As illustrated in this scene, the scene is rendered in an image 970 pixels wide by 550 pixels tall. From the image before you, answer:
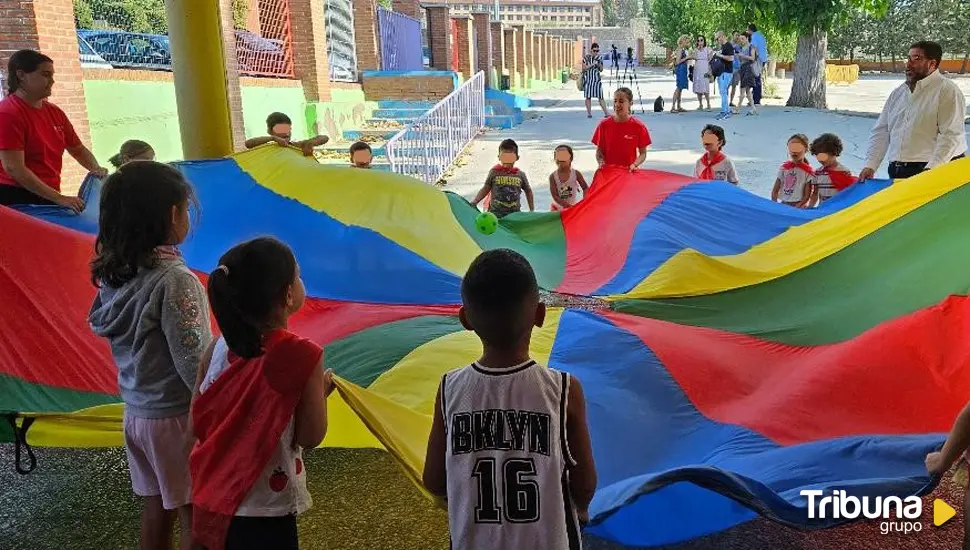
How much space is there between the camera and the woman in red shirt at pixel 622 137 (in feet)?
19.7

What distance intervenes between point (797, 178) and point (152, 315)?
14.9ft

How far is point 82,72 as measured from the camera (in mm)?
7891

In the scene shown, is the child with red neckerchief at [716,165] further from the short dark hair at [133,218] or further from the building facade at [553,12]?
the building facade at [553,12]

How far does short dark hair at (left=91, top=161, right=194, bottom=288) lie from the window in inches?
531

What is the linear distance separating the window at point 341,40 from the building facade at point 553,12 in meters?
62.1

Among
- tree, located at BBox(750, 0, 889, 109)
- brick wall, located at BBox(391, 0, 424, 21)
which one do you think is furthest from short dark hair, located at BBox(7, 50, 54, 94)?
brick wall, located at BBox(391, 0, 424, 21)

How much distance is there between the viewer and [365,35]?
Result: 16344 millimetres

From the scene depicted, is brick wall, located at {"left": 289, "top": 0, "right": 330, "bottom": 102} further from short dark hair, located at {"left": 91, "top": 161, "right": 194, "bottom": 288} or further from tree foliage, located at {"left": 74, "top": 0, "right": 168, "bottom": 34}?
short dark hair, located at {"left": 91, "top": 161, "right": 194, "bottom": 288}

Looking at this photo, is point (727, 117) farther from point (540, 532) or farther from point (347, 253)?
point (540, 532)

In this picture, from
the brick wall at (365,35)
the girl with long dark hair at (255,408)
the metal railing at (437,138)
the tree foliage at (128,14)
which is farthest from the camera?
the tree foliage at (128,14)

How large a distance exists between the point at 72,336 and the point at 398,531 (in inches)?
52.3

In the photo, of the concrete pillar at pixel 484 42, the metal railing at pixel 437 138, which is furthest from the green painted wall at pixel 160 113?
the concrete pillar at pixel 484 42

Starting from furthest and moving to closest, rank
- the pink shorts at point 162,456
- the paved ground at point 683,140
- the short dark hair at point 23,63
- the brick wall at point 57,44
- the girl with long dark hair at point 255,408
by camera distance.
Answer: the paved ground at point 683,140
the brick wall at point 57,44
the short dark hair at point 23,63
the pink shorts at point 162,456
the girl with long dark hair at point 255,408

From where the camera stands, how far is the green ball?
4.86 meters
